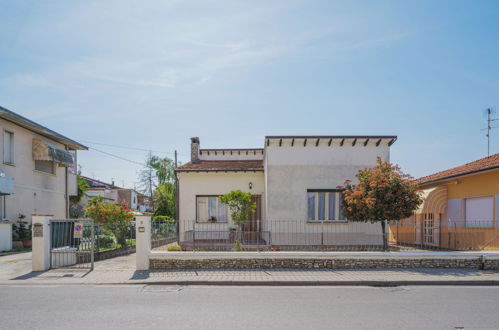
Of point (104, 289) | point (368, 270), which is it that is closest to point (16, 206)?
point (104, 289)

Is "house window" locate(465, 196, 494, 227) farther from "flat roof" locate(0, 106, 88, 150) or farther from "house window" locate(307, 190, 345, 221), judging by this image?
"flat roof" locate(0, 106, 88, 150)

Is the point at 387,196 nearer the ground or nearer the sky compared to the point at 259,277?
nearer the sky

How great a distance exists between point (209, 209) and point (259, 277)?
9.86 m

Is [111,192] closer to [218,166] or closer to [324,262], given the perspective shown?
[218,166]

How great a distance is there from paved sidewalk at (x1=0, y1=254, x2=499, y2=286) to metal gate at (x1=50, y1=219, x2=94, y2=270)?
651 mm

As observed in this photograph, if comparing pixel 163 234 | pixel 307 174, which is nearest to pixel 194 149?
pixel 163 234

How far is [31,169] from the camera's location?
1984 centimetres

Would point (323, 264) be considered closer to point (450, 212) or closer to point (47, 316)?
point (47, 316)

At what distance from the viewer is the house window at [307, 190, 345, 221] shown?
1686 centimetres

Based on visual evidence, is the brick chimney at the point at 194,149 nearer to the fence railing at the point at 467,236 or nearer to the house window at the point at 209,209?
the house window at the point at 209,209

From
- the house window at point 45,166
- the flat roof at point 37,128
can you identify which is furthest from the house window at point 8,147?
the house window at point 45,166

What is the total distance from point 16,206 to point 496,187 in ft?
72.6

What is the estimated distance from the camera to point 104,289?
29.7 feet

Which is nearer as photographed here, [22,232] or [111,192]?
[22,232]
